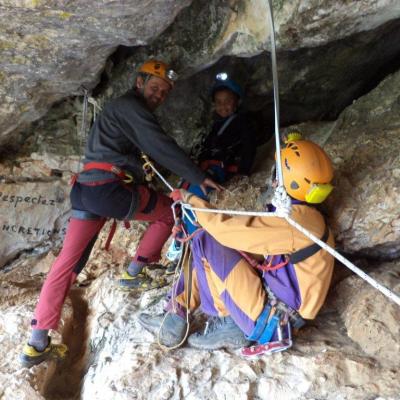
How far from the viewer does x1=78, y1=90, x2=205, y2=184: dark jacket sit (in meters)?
3.56

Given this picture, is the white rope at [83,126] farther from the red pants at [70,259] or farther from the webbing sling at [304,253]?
the webbing sling at [304,253]

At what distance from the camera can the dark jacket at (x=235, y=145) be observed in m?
4.86

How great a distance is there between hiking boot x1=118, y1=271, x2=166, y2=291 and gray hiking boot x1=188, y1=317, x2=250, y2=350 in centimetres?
105

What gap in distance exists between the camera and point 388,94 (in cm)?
400

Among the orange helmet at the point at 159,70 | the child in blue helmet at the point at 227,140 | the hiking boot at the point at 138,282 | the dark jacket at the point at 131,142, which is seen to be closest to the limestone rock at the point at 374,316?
the dark jacket at the point at 131,142

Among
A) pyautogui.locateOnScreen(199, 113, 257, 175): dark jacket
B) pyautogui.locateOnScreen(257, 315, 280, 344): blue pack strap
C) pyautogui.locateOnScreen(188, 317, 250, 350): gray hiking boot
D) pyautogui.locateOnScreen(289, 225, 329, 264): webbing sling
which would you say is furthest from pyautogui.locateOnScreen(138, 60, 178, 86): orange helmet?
pyautogui.locateOnScreen(257, 315, 280, 344): blue pack strap

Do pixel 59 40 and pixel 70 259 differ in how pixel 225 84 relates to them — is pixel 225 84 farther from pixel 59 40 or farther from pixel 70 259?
pixel 70 259

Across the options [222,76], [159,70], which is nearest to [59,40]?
[159,70]

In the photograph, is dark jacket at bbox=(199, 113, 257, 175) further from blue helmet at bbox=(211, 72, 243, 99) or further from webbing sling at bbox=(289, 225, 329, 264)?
webbing sling at bbox=(289, 225, 329, 264)

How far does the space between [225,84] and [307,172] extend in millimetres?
2453

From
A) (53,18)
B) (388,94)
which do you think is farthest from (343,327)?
(53,18)

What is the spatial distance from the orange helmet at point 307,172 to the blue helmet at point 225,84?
2.21 meters

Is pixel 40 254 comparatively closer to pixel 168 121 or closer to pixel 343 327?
pixel 168 121

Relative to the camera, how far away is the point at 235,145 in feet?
16.2
